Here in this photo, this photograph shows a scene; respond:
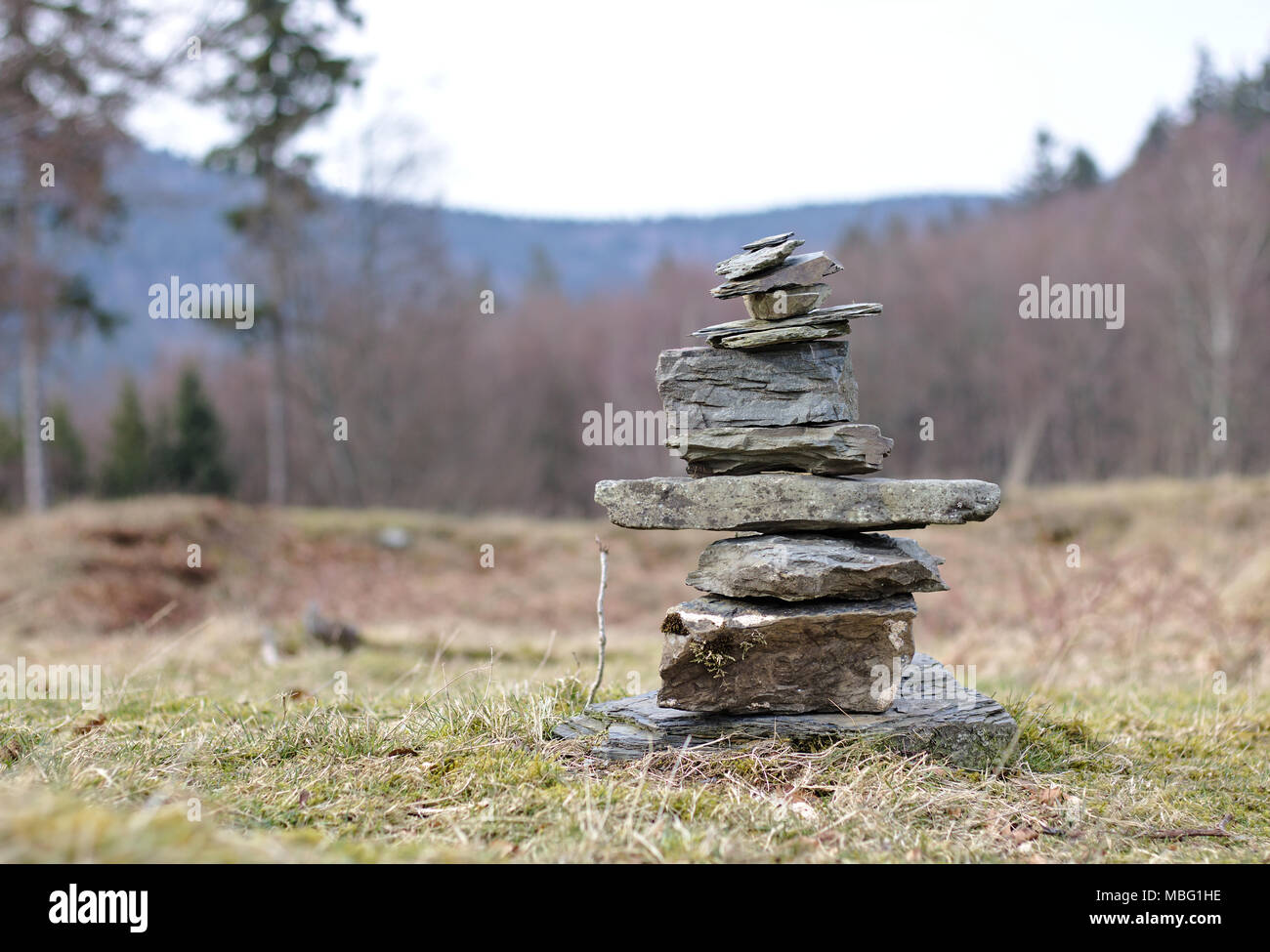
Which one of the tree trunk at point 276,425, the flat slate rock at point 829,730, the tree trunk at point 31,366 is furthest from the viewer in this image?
the tree trunk at point 276,425

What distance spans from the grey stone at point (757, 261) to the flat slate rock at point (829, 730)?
2.06 m

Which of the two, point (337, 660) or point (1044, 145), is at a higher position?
point (1044, 145)

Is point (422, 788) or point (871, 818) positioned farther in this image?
point (422, 788)

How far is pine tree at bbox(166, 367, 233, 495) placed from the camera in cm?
2345

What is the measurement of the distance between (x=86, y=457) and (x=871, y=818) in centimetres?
2641

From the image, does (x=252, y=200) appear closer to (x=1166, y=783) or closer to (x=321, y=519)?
(x=321, y=519)

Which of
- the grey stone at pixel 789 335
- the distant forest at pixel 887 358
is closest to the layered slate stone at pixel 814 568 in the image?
the grey stone at pixel 789 335

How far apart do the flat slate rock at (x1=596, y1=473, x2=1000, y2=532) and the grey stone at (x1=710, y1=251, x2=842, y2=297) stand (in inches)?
34.6

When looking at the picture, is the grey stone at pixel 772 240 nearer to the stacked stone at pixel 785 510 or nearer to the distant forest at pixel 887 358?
the stacked stone at pixel 785 510

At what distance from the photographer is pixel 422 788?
3.64m

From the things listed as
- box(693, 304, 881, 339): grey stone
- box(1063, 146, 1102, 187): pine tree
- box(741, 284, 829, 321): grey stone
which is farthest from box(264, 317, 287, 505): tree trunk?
box(1063, 146, 1102, 187): pine tree

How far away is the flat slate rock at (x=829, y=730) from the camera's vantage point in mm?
4059
